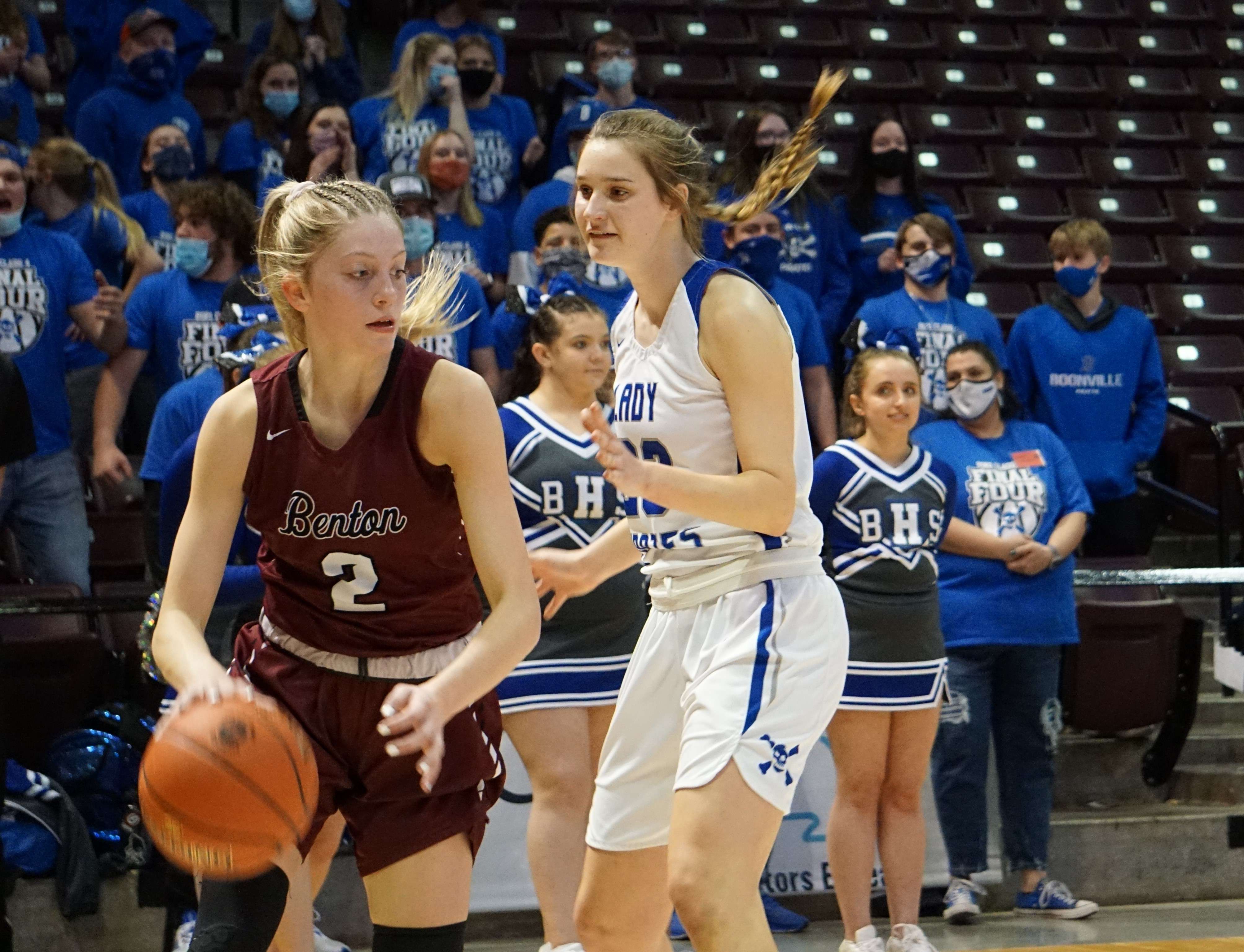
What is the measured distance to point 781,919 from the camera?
201 inches

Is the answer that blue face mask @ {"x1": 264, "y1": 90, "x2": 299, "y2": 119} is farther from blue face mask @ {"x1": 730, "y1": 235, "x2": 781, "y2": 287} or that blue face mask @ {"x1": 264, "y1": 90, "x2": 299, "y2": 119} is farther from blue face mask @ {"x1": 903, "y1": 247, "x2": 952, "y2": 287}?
blue face mask @ {"x1": 903, "y1": 247, "x2": 952, "y2": 287}

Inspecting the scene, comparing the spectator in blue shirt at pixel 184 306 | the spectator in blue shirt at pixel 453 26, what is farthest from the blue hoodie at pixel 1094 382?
the spectator in blue shirt at pixel 184 306

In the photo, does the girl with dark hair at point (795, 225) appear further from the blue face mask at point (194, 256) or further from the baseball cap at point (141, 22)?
the baseball cap at point (141, 22)

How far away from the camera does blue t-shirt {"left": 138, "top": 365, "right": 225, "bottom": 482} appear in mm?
4480

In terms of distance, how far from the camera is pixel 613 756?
9.63ft

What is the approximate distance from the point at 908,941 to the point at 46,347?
3659 mm

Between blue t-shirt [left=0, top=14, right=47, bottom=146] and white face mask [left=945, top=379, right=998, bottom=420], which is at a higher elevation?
blue t-shirt [left=0, top=14, right=47, bottom=146]

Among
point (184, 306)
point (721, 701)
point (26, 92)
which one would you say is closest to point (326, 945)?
point (721, 701)

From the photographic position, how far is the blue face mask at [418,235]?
582cm

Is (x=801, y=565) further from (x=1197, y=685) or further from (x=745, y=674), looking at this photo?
(x=1197, y=685)

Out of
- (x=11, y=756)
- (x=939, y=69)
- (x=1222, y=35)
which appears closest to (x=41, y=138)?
(x=11, y=756)

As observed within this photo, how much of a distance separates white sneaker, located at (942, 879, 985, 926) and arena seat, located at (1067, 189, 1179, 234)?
5846mm

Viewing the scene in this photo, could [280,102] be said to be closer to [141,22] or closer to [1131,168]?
[141,22]

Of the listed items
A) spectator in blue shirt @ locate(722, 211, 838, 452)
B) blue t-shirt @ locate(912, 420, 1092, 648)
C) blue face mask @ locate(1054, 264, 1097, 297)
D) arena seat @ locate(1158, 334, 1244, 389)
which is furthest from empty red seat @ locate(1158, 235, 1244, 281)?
blue t-shirt @ locate(912, 420, 1092, 648)
